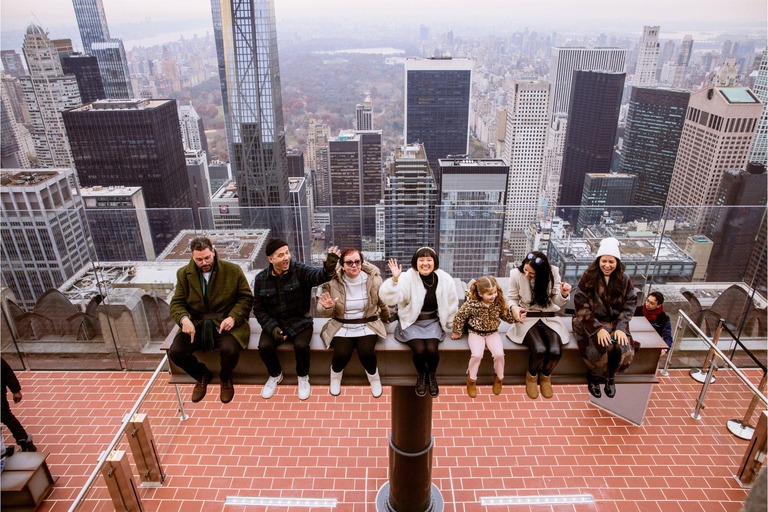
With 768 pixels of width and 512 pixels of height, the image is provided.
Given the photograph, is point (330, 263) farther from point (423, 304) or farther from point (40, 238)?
point (40, 238)

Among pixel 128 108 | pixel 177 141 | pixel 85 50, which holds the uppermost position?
pixel 85 50

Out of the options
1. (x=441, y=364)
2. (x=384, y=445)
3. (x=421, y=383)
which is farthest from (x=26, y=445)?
(x=441, y=364)

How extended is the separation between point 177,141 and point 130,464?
5041 cm

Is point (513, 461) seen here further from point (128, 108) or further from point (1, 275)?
point (128, 108)

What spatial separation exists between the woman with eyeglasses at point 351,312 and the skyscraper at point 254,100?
35.6m

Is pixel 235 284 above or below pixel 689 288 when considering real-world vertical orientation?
above

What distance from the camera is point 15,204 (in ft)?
16.4

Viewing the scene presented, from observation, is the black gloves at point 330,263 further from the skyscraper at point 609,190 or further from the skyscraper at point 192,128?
the skyscraper at point 192,128

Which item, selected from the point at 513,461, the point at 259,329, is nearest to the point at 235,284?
the point at 259,329

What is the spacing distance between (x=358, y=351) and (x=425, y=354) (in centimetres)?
44

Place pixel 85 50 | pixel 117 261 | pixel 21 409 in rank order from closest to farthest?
pixel 21 409 < pixel 117 261 < pixel 85 50

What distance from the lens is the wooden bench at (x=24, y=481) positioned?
3.42 metres

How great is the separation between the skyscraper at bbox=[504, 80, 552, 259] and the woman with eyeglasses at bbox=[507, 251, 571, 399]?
66439 millimetres

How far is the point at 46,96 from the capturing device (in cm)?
5022
